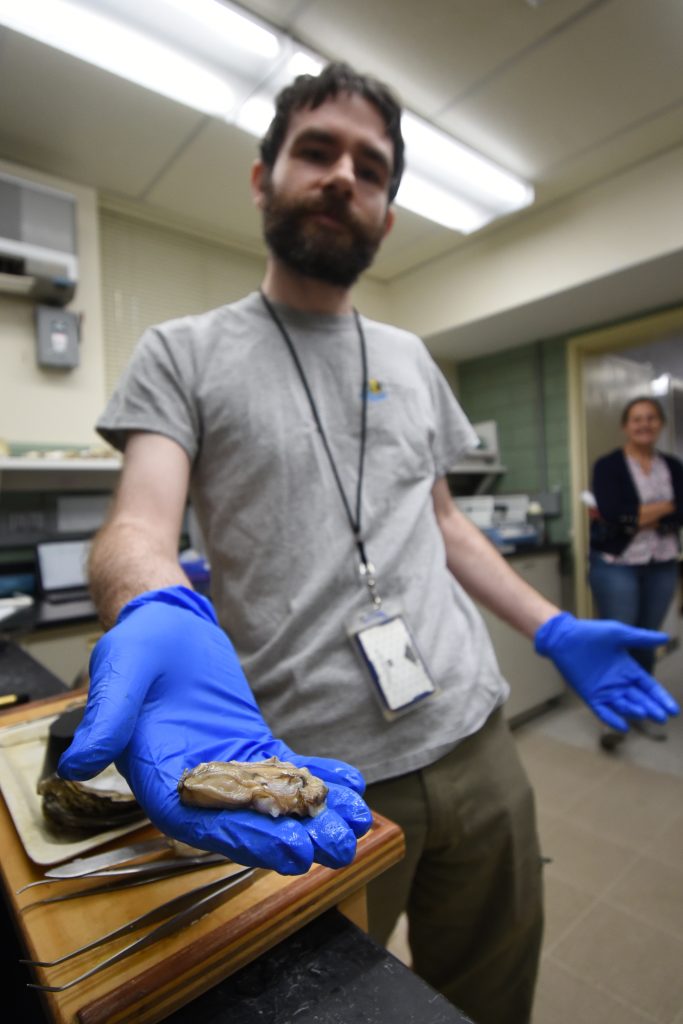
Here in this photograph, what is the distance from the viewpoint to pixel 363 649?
77cm

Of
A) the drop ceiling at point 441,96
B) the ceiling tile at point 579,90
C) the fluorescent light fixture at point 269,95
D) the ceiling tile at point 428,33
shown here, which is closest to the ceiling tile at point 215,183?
the drop ceiling at point 441,96

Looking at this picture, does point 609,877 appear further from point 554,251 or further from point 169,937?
point 554,251

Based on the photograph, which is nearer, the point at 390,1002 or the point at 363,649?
the point at 390,1002

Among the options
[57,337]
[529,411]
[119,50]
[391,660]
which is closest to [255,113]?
[119,50]

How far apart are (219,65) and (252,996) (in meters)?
2.35

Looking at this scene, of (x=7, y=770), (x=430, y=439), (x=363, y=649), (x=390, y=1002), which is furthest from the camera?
(x=430, y=439)

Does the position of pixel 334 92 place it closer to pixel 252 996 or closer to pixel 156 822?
pixel 156 822

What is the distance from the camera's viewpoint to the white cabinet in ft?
9.39

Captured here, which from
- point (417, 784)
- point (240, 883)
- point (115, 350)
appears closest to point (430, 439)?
point (417, 784)

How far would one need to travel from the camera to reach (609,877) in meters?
1.81

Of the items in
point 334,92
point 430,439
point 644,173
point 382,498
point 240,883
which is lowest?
point 240,883

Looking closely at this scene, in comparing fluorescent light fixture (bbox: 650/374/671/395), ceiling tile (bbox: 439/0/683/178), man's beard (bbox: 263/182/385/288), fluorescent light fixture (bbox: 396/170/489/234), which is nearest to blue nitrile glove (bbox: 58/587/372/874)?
man's beard (bbox: 263/182/385/288)

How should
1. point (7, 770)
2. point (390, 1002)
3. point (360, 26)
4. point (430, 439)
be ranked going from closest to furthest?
1. point (390, 1002)
2. point (7, 770)
3. point (430, 439)
4. point (360, 26)

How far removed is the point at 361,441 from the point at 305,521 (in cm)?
18
